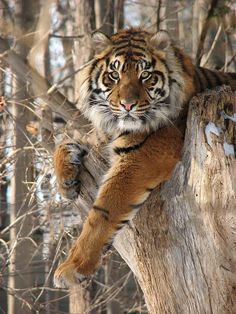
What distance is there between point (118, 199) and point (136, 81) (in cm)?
66

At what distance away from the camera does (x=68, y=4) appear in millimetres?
7062

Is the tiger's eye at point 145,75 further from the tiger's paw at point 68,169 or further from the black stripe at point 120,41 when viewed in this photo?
the tiger's paw at point 68,169

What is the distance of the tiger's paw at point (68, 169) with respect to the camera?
3.33 meters

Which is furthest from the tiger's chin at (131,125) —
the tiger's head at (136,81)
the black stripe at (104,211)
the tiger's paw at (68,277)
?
the tiger's paw at (68,277)

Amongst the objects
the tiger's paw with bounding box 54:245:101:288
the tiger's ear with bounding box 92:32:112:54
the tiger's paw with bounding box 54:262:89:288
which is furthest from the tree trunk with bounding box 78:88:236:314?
the tiger's ear with bounding box 92:32:112:54

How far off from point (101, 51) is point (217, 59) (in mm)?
4304

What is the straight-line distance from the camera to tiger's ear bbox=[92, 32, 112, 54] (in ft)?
11.3

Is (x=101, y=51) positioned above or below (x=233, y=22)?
below

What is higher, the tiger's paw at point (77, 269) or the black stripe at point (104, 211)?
the black stripe at point (104, 211)

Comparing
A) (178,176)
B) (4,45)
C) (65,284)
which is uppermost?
(4,45)

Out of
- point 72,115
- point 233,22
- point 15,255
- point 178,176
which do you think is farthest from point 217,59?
point 178,176

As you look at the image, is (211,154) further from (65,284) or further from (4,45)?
(4,45)

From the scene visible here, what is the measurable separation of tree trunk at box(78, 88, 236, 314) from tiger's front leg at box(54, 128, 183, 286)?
8 cm

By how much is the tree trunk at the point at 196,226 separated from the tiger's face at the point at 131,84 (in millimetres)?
386
